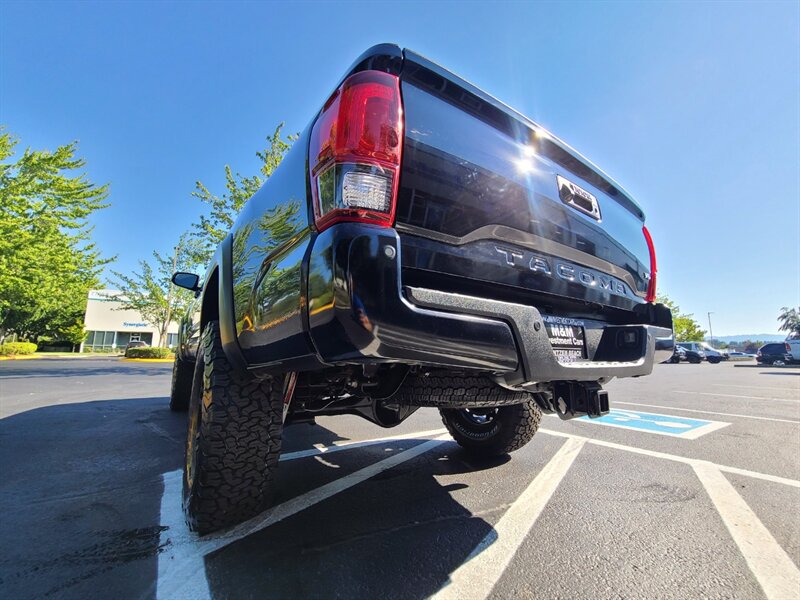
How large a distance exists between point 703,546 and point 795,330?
8485cm

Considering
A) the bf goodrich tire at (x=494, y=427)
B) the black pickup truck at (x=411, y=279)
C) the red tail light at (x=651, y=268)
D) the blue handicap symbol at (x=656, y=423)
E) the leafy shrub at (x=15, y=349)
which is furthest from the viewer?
the leafy shrub at (x=15, y=349)

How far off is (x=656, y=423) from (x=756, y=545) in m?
3.35

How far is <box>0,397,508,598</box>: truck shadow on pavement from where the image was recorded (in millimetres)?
1521

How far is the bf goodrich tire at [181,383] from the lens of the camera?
4.70 metres

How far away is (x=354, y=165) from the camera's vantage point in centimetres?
122

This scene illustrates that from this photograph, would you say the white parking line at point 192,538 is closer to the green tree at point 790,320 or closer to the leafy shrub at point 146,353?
the leafy shrub at point 146,353

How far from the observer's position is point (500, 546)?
1.83 m

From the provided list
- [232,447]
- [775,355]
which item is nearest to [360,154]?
[232,447]

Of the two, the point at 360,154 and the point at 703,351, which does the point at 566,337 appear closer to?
the point at 360,154

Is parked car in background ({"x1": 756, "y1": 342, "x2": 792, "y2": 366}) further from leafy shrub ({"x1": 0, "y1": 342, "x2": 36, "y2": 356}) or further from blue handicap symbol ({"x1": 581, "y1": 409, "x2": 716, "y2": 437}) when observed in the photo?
leafy shrub ({"x1": 0, "y1": 342, "x2": 36, "y2": 356})

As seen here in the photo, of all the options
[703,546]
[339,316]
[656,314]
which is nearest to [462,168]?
[339,316]

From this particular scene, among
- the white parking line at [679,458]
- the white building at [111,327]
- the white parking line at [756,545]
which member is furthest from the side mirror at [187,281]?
the white building at [111,327]

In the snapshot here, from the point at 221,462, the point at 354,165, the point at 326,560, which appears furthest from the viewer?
the point at 221,462

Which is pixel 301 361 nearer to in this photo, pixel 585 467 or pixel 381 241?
pixel 381 241
